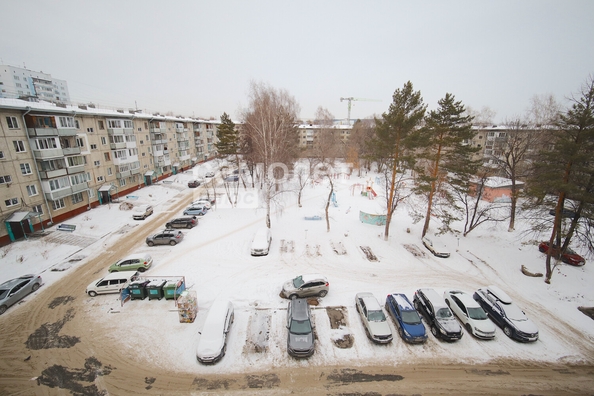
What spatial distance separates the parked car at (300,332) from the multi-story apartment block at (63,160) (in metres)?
25.8

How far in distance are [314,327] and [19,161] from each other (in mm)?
29711

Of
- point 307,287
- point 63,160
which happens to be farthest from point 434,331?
point 63,160

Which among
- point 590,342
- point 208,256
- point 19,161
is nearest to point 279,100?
point 208,256

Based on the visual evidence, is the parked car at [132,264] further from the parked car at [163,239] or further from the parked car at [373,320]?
the parked car at [373,320]

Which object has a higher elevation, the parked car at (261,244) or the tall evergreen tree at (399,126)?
the tall evergreen tree at (399,126)

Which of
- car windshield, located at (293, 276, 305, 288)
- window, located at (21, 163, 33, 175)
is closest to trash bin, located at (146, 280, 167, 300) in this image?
car windshield, located at (293, 276, 305, 288)

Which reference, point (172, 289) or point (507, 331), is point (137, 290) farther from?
point (507, 331)

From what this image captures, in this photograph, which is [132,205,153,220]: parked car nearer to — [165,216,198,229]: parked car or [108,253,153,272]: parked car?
[165,216,198,229]: parked car

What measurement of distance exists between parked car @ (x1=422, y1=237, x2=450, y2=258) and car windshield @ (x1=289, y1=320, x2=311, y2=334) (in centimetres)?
1390

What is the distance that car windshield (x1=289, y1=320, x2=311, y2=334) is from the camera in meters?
12.1

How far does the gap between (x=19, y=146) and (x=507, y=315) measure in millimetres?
39064

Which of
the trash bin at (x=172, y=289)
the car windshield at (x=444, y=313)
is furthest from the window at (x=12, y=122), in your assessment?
the car windshield at (x=444, y=313)

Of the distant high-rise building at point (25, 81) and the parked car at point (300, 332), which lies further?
the distant high-rise building at point (25, 81)

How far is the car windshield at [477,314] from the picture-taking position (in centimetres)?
1307
